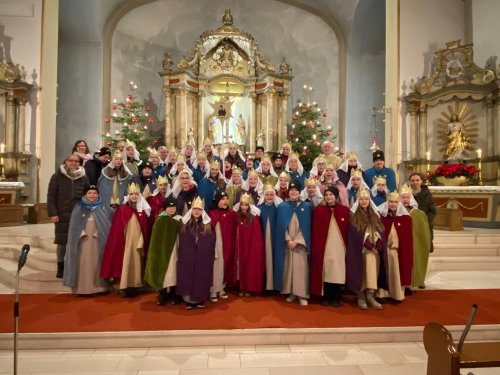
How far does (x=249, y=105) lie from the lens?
1478cm

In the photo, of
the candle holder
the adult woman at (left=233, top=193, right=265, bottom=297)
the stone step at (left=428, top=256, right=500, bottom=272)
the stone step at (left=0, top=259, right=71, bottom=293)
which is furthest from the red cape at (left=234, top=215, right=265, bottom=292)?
the candle holder

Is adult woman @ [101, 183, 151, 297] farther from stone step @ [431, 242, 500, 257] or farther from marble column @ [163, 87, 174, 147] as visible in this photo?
marble column @ [163, 87, 174, 147]

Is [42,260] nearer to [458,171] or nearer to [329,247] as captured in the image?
[329,247]

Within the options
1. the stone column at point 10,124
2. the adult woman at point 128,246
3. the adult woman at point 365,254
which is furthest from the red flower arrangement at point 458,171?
the stone column at point 10,124

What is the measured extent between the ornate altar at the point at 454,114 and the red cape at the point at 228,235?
726cm

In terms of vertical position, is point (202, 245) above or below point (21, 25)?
below

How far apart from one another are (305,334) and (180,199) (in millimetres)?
2492

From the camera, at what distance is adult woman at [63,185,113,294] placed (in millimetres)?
5223

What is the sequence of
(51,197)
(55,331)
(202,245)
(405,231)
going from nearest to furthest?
1. (55,331)
2. (202,245)
3. (405,231)
4. (51,197)

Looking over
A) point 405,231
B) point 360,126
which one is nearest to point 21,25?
point 405,231

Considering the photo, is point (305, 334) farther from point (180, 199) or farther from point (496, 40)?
point (496, 40)

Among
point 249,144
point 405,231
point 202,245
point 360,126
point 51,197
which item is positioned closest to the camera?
point 202,245

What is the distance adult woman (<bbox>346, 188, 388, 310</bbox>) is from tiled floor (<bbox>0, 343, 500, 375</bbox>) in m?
0.87

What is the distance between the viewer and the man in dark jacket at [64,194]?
548cm
